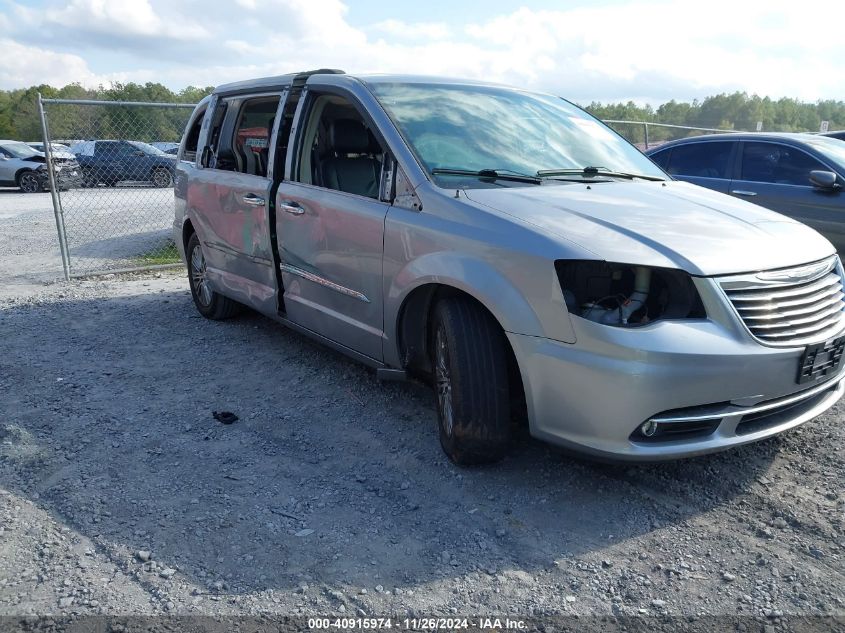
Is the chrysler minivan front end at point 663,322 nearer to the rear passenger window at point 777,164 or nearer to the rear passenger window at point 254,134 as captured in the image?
the rear passenger window at point 254,134

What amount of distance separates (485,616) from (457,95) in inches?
120

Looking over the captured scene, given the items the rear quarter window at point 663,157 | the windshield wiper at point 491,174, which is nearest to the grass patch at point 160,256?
the rear quarter window at point 663,157

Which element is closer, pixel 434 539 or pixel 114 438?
pixel 434 539

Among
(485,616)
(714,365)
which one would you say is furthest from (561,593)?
(714,365)

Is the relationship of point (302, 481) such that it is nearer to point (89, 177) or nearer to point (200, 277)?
point (200, 277)

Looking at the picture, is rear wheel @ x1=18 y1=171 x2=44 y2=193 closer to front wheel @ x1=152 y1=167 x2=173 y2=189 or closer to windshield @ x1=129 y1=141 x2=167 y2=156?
front wheel @ x1=152 y1=167 x2=173 y2=189

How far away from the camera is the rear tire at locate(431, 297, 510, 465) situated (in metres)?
3.32

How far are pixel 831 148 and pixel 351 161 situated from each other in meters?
5.65

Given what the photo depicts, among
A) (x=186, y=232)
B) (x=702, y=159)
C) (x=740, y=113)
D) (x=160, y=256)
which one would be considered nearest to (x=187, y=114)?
(x=160, y=256)

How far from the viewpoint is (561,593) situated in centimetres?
267

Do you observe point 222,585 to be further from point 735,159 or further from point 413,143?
point 735,159

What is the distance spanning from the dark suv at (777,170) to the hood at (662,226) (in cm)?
391

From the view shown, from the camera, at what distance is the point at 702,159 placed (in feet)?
26.5

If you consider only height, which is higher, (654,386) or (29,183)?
(654,386)
